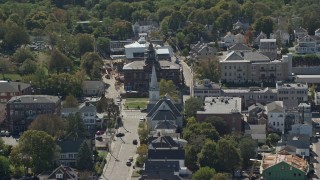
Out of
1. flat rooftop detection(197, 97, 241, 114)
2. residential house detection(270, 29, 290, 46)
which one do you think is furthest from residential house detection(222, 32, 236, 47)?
flat rooftop detection(197, 97, 241, 114)

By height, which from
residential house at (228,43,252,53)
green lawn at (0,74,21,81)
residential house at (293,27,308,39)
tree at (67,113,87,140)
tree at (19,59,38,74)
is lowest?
residential house at (293,27,308,39)

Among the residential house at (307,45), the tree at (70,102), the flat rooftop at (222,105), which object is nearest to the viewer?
the flat rooftop at (222,105)

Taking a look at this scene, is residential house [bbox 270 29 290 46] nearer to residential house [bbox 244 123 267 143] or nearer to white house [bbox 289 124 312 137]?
residential house [bbox 244 123 267 143]

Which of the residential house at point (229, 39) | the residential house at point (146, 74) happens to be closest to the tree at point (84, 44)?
the residential house at point (146, 74)

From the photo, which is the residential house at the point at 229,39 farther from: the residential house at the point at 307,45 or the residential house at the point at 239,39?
the residential house at the point at 307,45

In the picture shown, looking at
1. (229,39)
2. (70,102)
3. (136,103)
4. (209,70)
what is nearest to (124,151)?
(70,102)

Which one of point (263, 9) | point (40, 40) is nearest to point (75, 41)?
point (40, 40)

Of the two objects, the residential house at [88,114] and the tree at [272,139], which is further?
the residential house at [88,114]
